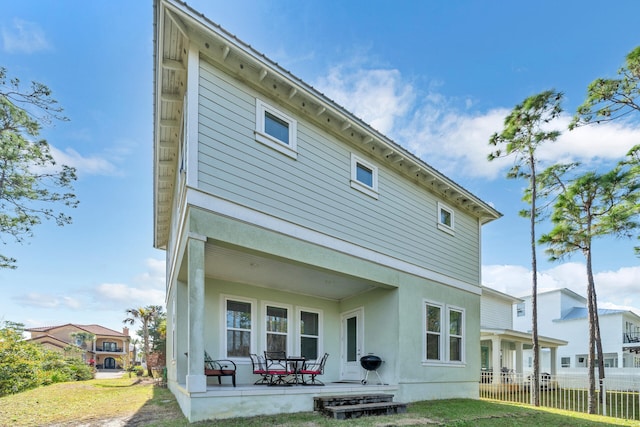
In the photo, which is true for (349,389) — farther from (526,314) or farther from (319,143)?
(526,314)

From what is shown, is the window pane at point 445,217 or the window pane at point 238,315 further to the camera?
the window pane at point 445,217

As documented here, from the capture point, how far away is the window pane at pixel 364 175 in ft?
30.6

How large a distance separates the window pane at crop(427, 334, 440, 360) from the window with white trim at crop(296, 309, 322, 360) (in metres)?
3.05

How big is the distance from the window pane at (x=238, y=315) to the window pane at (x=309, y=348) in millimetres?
1753

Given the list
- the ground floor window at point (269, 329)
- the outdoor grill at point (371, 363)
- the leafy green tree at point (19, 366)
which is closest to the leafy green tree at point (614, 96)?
the outdoor grill at point (371, 363)

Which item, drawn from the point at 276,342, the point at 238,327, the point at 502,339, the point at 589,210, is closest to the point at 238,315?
the point at 238,327

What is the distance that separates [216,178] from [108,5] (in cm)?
673

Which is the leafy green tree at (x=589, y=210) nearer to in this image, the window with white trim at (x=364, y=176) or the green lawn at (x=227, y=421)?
the green lawn at (x=227, y=421)

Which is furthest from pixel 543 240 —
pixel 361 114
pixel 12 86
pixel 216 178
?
pixel 12 86

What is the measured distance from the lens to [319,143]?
8391 mm

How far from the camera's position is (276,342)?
390 inches

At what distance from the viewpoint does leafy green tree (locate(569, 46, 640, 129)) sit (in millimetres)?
10988

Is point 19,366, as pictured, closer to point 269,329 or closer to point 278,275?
point 269,329

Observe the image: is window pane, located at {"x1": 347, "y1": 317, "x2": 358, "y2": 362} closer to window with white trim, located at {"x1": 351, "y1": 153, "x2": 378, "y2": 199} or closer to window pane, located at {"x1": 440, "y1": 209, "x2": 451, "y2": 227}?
window with white trim, located at {"x1": 351, "y1": 153, "x2": 378, "y2": 199}
